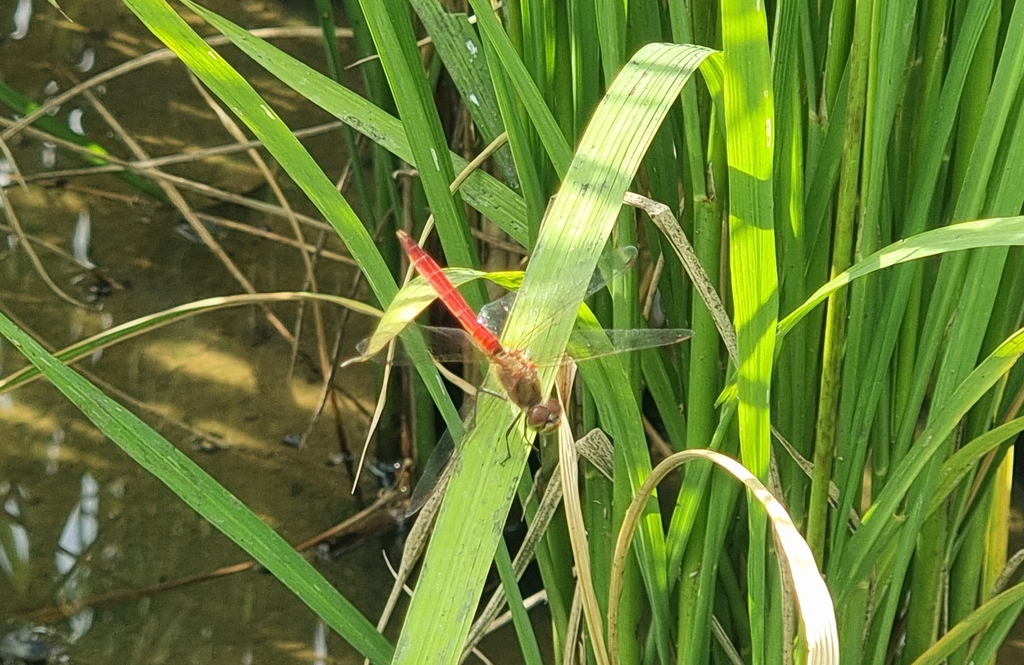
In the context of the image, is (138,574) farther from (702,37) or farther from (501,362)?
(702,37)

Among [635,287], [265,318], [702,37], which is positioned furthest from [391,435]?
[702,37]

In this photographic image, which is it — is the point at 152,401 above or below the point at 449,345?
below

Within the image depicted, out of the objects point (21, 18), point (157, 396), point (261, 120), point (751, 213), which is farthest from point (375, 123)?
point (21, 18)

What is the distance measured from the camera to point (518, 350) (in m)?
0.83

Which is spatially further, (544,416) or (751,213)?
(544,416)

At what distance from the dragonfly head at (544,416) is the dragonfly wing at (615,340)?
0.06 m

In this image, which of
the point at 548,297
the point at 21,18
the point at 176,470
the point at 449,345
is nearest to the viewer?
the point at 548,297

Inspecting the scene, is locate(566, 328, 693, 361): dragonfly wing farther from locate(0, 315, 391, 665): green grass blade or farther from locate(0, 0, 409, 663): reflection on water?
locate(0, 0, 409, 663): reflection on water

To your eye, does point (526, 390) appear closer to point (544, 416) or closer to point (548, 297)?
point (544, 416)

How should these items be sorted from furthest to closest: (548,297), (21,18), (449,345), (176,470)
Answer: (21,18)
(449,345)
(176,470)
(548,297)

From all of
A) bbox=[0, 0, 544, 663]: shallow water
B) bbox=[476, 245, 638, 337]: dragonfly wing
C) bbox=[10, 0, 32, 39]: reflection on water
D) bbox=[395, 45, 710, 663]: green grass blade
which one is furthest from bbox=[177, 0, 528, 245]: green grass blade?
bbox=[10, 0, 32, 39]: reflection on water

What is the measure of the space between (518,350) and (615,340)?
9cm

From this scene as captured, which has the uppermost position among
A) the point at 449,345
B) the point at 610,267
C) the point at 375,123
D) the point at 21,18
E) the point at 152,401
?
the point at 21,18

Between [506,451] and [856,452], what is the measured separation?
0.38 m
